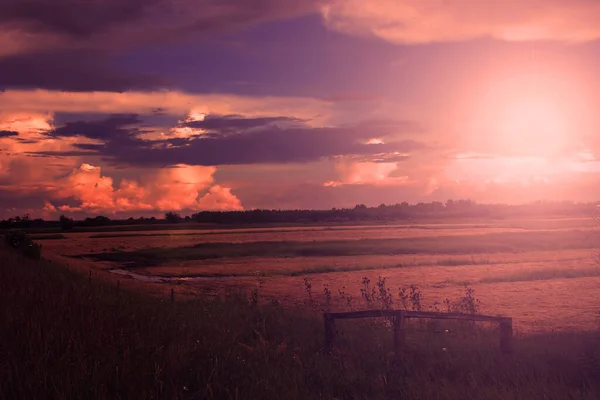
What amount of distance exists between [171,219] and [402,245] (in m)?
125

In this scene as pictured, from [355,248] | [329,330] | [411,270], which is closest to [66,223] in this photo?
[355,248]

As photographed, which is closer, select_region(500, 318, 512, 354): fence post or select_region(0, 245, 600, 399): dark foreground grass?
select_region(0, 245, 600, 399): dark foreground grass

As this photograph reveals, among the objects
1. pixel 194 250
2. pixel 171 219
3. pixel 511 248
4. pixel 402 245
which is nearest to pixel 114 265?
pixel 194 250

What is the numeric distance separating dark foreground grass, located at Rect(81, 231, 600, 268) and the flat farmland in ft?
0.45

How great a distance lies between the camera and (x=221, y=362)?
399 inches

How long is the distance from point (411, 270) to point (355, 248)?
26.9 meters

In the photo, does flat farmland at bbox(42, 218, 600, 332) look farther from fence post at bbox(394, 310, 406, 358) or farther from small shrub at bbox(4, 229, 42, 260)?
fence post at bbox(394, 310, 406, 358)

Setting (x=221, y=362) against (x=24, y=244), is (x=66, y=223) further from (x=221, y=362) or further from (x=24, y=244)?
(x=221, y=362)

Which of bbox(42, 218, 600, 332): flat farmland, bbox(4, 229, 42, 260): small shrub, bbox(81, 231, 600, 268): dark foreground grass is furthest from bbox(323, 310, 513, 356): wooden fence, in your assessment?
bbox(81, 231, 600, 268): dark foreground grass

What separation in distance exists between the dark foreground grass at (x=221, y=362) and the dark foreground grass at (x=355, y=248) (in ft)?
184

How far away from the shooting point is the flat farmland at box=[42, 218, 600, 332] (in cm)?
2995

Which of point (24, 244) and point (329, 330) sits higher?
point (24, 244)

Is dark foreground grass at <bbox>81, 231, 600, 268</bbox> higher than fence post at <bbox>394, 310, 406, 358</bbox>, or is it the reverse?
fence post at <bbox>394, 310, 406, 358</bbox>

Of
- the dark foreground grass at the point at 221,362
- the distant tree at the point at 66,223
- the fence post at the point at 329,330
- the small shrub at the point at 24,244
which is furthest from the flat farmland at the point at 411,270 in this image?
the distant tree at the point at 66,223
